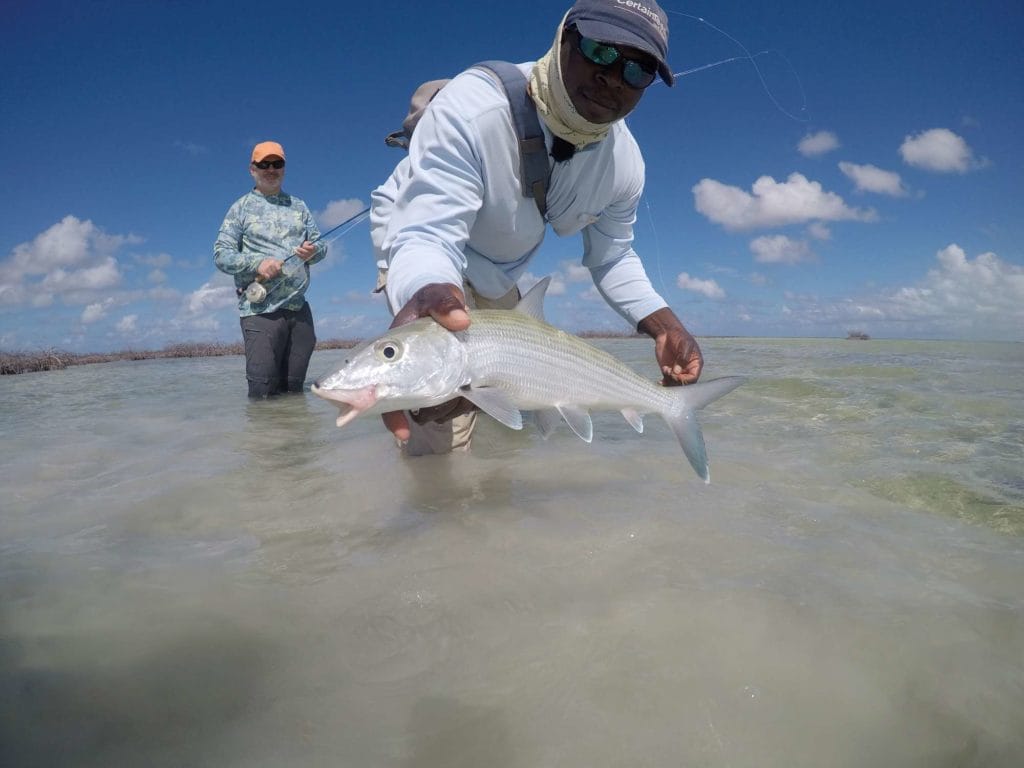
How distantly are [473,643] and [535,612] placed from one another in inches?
9.8

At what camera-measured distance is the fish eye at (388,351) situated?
2.25 metres

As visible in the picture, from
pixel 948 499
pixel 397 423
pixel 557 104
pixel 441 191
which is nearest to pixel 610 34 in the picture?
pixel 557 104

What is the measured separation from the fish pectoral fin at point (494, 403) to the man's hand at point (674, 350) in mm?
1415

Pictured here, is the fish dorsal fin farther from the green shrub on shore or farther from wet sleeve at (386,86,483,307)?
the green shrub on shore

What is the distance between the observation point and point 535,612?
1841 millimetres

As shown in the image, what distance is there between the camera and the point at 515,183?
332 cm

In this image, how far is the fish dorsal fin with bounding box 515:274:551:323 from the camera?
116 inches

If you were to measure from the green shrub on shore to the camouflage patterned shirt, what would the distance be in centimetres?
826

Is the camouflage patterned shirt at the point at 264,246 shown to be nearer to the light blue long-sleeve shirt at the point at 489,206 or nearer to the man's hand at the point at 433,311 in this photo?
the light blue long-sleeve shirt at the point at 489,206

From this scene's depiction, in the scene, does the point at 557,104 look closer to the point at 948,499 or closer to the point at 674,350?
the point at 674,350

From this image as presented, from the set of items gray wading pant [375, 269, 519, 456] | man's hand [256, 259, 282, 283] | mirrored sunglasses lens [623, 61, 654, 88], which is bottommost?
gray wading pant [375, 269, 519, 456]

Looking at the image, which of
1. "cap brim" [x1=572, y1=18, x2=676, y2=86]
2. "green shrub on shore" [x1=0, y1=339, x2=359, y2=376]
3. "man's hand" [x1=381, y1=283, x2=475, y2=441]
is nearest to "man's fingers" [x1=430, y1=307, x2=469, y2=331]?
"man's hand" [x1=381, y1=283, x2=475, y2=441]

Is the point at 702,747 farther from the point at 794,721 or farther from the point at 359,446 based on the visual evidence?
the point at 359,446

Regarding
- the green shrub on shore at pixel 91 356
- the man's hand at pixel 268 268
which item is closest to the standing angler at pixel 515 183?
the man's hand at pixel 268 268
